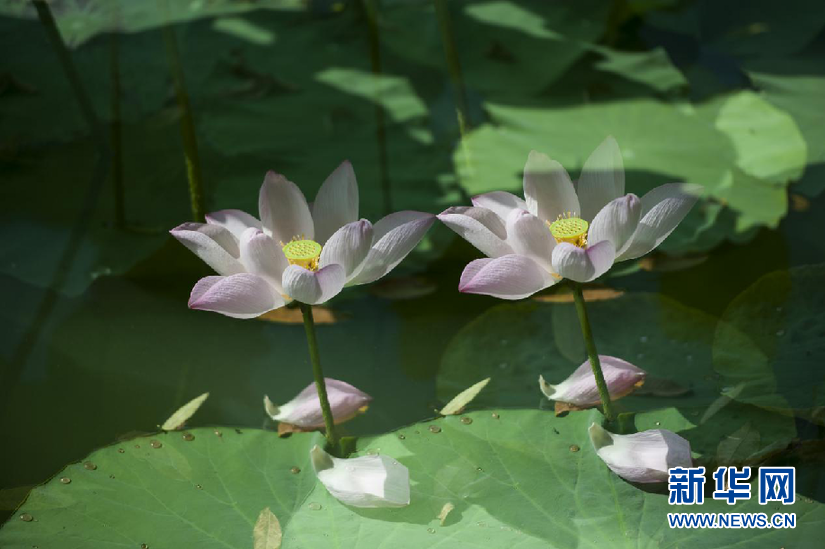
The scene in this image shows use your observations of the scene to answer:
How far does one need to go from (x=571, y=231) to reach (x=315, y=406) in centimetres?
24

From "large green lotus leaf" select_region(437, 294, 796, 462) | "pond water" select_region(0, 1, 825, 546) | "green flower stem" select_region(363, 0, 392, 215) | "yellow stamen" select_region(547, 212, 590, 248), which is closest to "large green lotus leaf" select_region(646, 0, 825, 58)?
"pond water" select_region(0, 1, 825, 546)

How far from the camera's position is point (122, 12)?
1.25 metres

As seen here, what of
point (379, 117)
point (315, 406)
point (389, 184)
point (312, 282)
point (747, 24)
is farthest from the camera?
point (747, 24)

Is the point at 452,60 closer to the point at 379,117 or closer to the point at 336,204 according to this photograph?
the point at 379,117

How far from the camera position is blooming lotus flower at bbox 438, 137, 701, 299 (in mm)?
558

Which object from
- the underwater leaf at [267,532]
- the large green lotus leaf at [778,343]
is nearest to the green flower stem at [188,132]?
the underwater leaf at [267,532]

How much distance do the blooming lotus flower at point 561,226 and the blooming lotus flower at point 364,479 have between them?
141 millimetres

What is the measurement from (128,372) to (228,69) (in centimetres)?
59

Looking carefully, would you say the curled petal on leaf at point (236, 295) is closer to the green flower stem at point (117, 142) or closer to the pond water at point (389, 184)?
the pond water at point (389, 184)

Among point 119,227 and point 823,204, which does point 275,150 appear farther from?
point 823,204

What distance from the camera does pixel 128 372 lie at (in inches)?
28.6

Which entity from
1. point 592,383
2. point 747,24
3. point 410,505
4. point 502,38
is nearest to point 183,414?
point 410,505

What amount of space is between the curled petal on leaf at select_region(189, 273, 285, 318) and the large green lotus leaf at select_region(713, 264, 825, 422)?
1.22 ft

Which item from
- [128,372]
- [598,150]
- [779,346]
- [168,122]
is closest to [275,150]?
[168,122]
